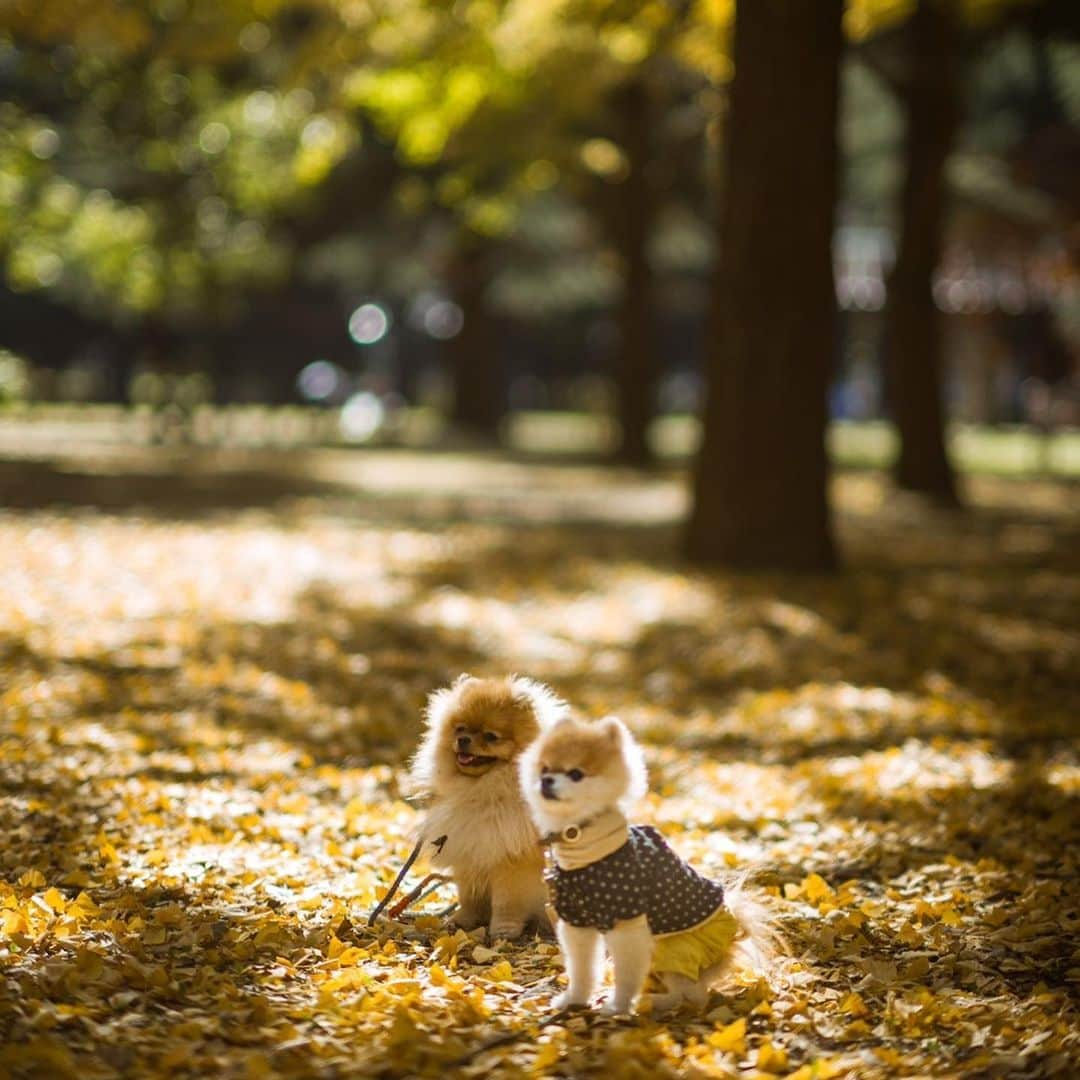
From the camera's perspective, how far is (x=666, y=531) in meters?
17.3

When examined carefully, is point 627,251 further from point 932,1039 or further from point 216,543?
point 932,1039

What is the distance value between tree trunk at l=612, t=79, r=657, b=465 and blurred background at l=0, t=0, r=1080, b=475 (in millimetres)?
61

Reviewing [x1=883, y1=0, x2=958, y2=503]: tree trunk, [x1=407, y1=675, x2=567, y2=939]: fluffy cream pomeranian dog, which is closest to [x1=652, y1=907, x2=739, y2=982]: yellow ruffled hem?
[x1=407, y1=675, x2=567, y2=939]: fluffy cream pomeranian dog

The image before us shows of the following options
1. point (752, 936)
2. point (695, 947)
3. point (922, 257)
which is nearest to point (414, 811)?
point (752, 936)

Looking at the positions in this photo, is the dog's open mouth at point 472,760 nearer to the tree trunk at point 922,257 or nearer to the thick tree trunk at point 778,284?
the thick tree trunk at point 778,284

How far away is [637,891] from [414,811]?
271 cm

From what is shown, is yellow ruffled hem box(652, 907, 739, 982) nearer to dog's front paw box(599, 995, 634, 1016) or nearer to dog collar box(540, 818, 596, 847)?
dog's front paw box(599, 995, 634, 1016)

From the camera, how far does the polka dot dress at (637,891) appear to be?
4379 mm

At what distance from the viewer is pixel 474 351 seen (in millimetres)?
37000

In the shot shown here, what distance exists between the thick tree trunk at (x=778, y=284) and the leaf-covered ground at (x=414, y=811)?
0.90 meters

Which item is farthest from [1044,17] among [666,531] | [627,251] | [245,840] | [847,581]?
[245,840]

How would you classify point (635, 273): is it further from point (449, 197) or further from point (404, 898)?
point (404, 898)

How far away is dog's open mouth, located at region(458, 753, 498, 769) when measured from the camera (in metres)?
4.97

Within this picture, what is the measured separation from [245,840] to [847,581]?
833 centimetres
